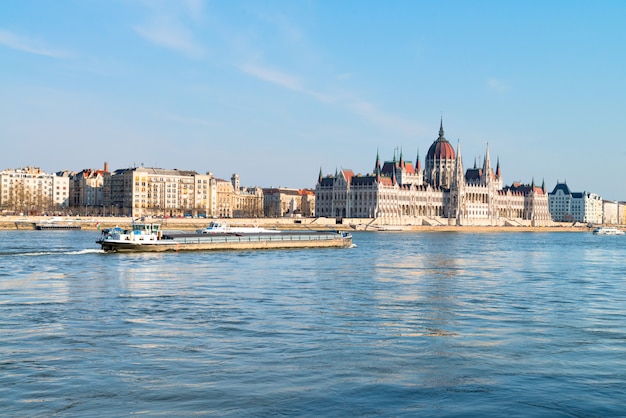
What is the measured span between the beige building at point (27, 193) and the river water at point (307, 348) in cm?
13547

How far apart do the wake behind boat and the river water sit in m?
22.7

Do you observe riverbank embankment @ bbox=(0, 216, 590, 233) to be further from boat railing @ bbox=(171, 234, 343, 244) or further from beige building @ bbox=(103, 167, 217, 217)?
Answer: beige building @ bbox=(103, 167, 217, 217)

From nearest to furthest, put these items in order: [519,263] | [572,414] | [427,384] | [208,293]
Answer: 1. [572,414]
2. [427,384]
3. [208,293]
4. [519,263]

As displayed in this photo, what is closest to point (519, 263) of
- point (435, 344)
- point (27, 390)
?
point (435, 344)

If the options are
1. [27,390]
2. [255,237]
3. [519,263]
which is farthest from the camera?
[255,237]

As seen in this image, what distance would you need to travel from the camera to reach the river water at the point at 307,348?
587 inches

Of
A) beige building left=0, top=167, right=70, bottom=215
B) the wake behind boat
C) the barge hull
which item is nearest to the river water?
the barge hull

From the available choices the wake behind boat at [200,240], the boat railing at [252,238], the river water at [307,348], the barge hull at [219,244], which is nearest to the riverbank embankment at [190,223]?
the boat railing at [252,238]

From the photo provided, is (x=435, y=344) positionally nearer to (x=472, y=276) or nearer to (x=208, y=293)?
(x=208, y=293)

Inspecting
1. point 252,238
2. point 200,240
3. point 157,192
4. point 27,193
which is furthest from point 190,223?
point 157,192

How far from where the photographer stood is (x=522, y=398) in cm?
1542

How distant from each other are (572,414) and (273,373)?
19.9ft

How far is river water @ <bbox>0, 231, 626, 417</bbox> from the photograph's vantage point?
14.9m

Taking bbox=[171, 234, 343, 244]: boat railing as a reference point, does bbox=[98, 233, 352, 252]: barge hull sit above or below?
below
